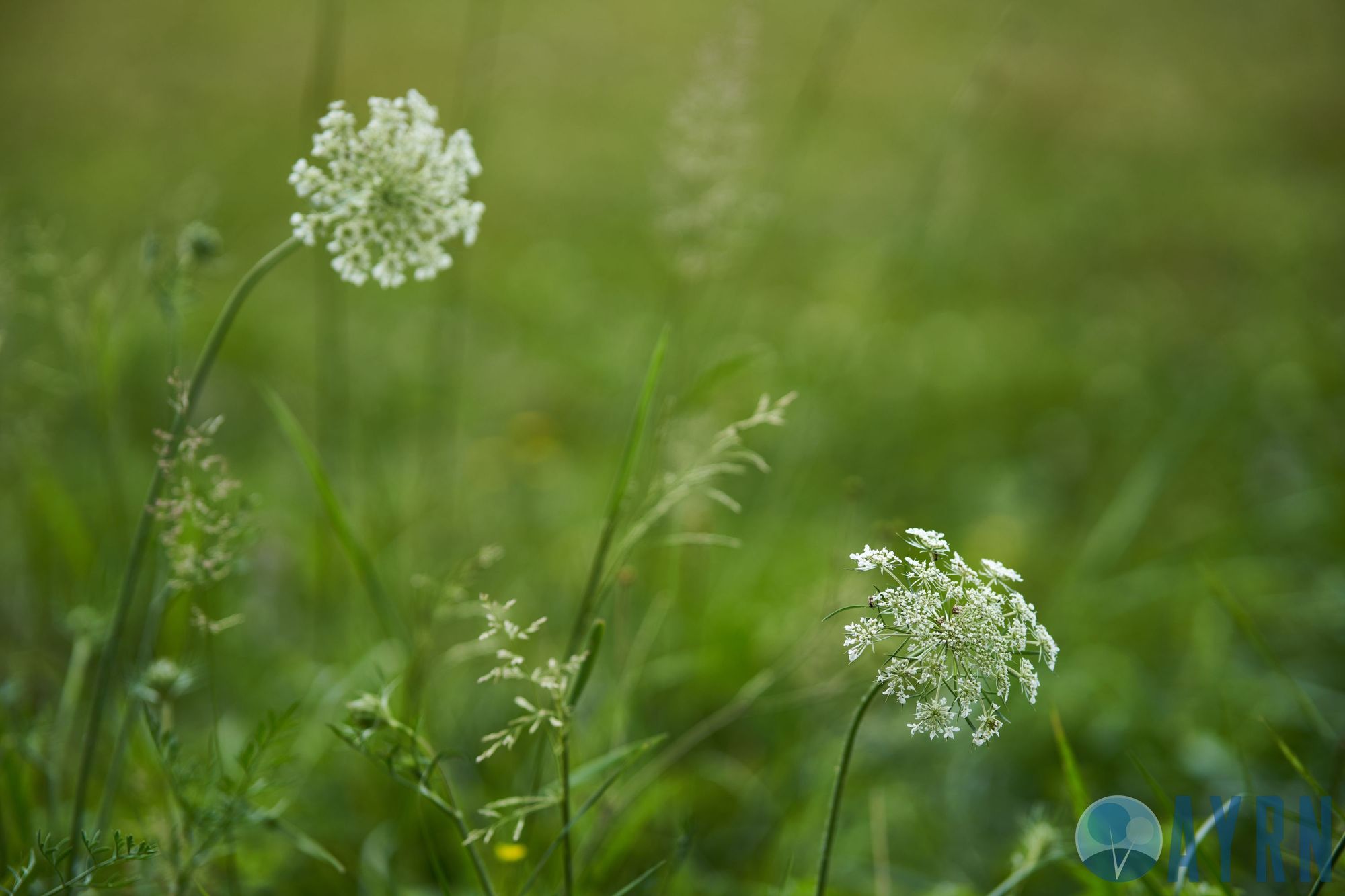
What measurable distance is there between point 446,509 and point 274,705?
2.53 feet

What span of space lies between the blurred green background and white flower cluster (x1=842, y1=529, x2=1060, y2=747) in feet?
1.39

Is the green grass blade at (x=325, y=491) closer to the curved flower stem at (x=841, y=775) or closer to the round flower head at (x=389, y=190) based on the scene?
the round flower head at (x=389, y=190)

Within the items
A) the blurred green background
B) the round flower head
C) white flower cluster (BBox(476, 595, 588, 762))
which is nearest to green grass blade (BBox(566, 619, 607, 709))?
white flower cluster (BBox(476, 595, 588, 762))

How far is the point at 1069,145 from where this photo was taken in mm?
5715

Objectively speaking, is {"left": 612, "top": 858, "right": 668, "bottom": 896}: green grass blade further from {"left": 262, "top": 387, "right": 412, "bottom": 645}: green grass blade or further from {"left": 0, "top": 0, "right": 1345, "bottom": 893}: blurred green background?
{"left": 262, "top": 387, "right": 412, "bottom": 645}: green grass blade

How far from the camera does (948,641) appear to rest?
0.76 m

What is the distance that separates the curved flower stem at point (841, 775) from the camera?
2.59ft

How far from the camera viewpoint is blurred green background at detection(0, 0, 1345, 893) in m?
1.71

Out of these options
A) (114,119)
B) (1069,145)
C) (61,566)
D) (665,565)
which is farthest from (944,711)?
(114,119)

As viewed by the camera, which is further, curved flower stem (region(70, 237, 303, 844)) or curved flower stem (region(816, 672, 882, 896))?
curved flower stem (region(70, 237, 303, 844))

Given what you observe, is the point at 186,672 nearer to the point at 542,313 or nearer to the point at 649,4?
the point at 542,313

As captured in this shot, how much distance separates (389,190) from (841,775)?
841mm

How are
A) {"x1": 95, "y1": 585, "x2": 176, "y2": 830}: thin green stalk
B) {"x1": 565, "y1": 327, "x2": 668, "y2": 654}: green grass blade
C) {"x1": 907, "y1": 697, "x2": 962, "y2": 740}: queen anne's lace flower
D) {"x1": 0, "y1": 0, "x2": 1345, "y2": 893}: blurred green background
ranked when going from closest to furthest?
{"x1": 907, "y1": 697, "x2": 962, "y2": 740}: queen anne's lace flower → {"x1": 565, "y1": 327, "x2": 668, "y2": 654}: green grass blade → {"x1": 95, "y1": 585, "x2": 176, "y2": 830}: thin green stalk → {"x1": 0, "y1": 0, "x2": 1345, "y2": 893}: blurred green background

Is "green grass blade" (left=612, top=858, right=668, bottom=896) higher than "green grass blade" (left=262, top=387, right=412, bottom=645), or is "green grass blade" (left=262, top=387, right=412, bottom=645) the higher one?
"green grass blade" (left=262, top=387, right=412, bottom=645)
